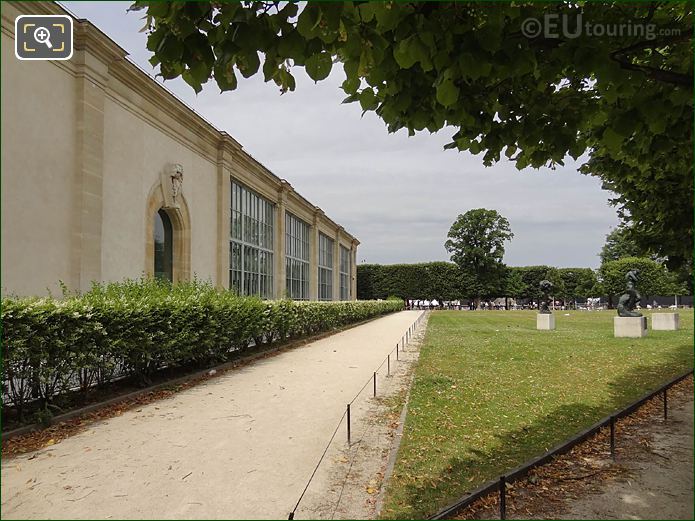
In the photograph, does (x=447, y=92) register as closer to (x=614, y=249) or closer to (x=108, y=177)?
(x=108, y=177)

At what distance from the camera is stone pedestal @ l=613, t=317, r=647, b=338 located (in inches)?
695

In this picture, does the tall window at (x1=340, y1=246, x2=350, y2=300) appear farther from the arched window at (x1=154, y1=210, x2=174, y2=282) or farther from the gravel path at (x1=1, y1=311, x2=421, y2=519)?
the gravel path at (x1=1, y1=311, x2=421, y2=519)

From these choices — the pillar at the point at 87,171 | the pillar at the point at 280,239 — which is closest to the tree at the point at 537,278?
the pillar at the point at 280,239

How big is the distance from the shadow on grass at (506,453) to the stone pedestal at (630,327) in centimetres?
1013

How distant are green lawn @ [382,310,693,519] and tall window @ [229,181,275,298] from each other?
1106 centimetres

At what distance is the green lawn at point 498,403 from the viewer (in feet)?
14.6

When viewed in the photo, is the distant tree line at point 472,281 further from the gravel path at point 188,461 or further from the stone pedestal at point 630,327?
the gravel path at point 188,461

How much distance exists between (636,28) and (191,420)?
684 cm

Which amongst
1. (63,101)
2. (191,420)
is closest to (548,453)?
(191,420)

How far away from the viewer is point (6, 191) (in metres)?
9.12

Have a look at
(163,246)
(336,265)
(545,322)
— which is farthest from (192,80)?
(336,265)

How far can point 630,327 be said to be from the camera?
17.8 meters

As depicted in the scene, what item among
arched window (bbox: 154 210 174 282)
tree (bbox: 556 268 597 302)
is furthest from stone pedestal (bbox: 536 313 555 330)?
tree (bbox: 556 268 597 302)

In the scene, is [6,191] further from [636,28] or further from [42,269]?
[636,28]
